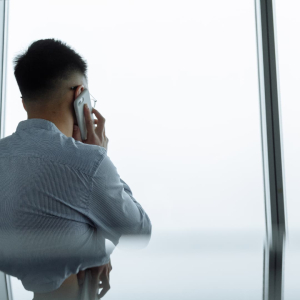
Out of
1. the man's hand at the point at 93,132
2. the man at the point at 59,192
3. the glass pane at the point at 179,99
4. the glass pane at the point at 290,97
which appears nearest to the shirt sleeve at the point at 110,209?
the man at the point at 59,192

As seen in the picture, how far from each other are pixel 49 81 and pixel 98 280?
77cm

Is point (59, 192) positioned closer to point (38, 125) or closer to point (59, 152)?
point (59, 152)

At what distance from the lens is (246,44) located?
6.09 feet

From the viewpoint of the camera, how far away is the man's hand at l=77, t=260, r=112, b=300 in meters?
0.24

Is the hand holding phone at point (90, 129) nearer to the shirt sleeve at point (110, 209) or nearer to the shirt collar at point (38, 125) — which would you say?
the shirt collar at point (38, 125)

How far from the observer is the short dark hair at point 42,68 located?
0.95 metres

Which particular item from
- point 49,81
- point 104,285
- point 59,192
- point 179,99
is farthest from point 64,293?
point 179,99

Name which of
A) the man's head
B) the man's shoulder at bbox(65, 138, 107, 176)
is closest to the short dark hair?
the man's head

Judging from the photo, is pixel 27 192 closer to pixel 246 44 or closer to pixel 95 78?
pixel 95 78

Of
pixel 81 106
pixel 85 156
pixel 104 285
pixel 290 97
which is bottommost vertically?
pixel 104 285

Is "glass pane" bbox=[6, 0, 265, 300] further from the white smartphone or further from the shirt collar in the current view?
the shirt collar

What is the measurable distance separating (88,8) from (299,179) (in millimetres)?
1376

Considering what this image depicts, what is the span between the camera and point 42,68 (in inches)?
37.8

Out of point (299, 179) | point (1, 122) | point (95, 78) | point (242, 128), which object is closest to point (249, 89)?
point (242, 128)
